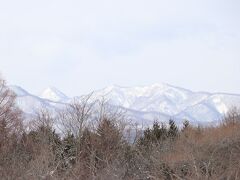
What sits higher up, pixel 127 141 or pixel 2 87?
pixel 2 87

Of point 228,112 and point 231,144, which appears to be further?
point 228,112

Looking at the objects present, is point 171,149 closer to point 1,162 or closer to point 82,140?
point 1,162

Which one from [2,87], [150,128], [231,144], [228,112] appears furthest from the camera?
[2,87]

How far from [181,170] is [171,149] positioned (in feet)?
8.43

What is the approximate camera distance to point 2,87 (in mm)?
43219

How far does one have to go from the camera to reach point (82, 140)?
2664 centimetres

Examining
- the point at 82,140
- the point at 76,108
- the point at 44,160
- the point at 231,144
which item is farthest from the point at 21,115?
the point at 231,144

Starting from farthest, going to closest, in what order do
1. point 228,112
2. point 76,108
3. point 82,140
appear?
point 76,108 < point 82,140 < point 228,112

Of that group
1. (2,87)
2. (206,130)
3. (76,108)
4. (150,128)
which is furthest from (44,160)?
(2,87)

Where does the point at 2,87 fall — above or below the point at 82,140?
above

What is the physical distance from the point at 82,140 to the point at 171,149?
11582mm

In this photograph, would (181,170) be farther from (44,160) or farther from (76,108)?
(76,108)

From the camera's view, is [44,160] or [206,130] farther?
[206,130]

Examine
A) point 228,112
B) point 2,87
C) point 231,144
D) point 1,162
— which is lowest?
point 1,162
